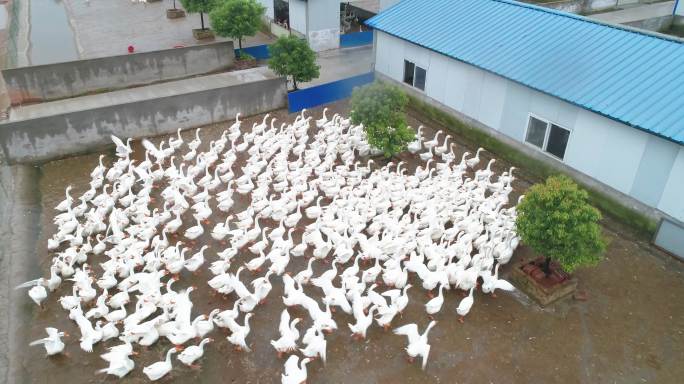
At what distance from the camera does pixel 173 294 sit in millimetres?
11234

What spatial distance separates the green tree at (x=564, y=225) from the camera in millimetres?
11164

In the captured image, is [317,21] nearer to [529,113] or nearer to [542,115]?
[529,113]

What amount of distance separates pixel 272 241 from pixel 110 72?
555 inches

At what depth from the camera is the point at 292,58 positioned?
21156 millimetres

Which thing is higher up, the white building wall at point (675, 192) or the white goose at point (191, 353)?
the white building wall at point (675, 192)

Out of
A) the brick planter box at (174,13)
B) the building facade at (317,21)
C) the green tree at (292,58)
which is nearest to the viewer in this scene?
the green tree at (292,58)

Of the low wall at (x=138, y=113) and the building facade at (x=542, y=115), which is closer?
the building facade at (x=542, y=115)

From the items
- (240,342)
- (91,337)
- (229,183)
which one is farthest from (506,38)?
(91,337)

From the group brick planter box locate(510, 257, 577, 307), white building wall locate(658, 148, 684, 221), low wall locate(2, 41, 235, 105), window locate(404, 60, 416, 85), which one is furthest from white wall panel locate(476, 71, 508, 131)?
low wall locate(2, 41, 235, 105)

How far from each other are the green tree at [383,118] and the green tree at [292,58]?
A: 5.14 m

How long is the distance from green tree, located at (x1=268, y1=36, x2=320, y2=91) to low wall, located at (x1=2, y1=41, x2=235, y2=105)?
16.5 ft

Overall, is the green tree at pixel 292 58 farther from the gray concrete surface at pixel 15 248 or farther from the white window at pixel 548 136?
the gray concrete surface at pixel 15 248

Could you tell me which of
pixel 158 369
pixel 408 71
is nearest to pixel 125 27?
pixel 408 71

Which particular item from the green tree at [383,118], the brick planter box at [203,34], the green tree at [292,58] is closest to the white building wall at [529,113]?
the green tree at [383,118]
